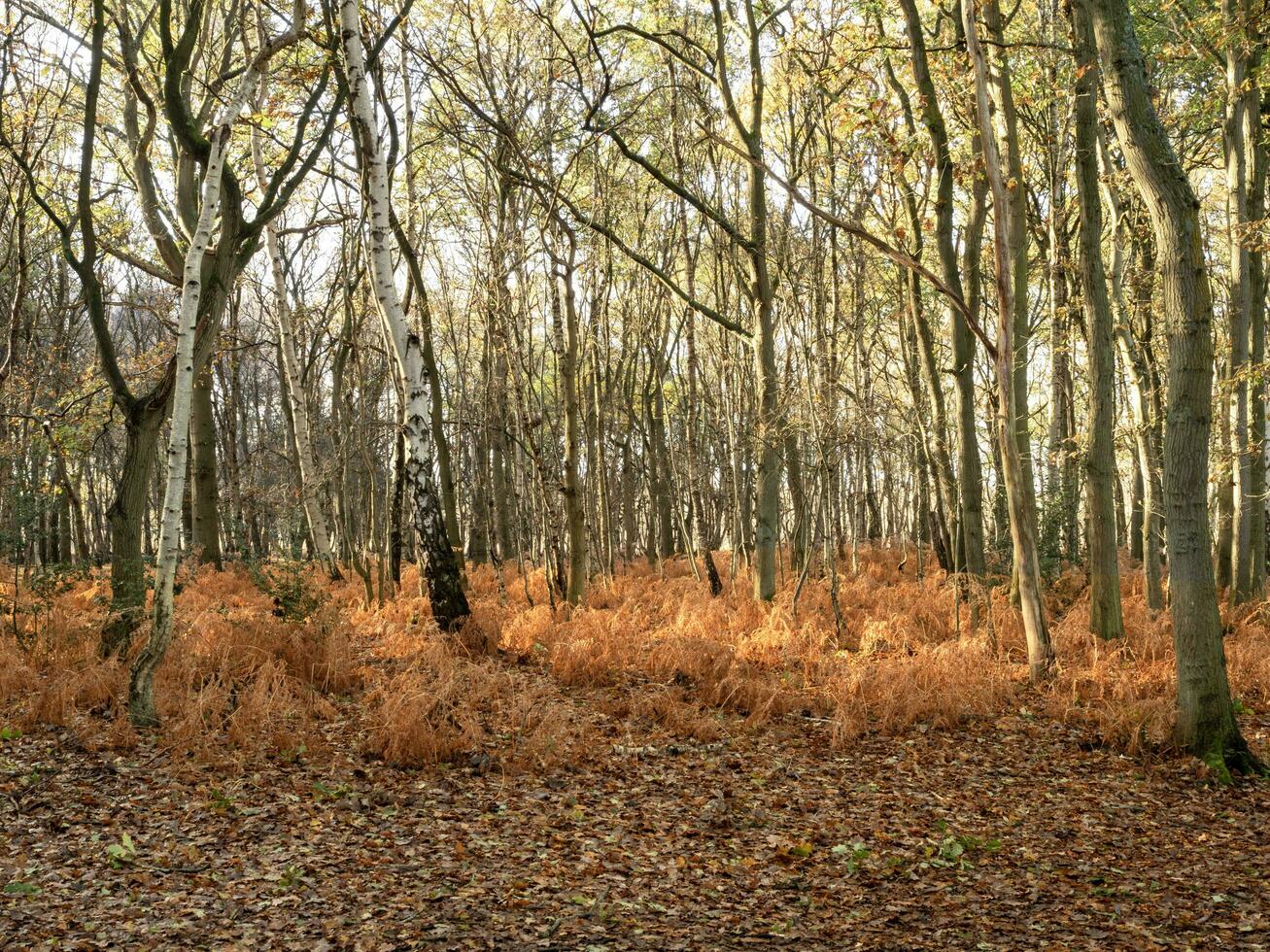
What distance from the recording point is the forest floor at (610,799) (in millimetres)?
3959

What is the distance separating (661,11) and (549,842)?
13.0m

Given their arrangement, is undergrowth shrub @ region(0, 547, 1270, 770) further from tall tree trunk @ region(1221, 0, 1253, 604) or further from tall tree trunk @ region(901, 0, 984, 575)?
tall tree trunk @ region(1221, 0, 1253, 604)

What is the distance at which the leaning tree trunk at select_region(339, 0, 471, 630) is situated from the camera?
8438 mm

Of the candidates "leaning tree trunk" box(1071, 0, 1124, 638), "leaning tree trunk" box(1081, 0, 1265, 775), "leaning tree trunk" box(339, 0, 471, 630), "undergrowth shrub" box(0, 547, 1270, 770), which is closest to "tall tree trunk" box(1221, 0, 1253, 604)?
"undergrowth shrub" box(0, 547, 1270, 770)

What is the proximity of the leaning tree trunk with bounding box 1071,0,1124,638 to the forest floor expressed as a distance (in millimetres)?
640

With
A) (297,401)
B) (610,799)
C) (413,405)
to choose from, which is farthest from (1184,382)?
(297,401)

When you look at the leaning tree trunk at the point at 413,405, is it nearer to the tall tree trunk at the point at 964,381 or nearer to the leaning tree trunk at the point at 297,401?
the leaning tree trunk at the point at 297,401

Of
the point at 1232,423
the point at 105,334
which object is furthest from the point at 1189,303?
the point at 105,334

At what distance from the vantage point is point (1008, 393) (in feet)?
23.9

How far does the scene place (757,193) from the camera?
11773 mm

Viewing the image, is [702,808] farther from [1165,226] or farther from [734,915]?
[1165,226]

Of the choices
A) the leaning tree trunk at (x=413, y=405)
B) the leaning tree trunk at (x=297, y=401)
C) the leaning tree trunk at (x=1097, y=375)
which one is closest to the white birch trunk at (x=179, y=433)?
the leaning tree trunk at (x=413, y=405)

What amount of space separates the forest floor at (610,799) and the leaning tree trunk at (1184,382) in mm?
474

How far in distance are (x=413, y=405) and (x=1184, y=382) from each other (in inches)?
258
